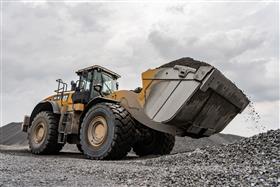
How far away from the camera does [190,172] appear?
5.04m

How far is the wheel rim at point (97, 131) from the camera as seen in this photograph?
8.16 metres

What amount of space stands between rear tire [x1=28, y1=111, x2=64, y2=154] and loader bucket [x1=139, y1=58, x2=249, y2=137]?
3187 mm

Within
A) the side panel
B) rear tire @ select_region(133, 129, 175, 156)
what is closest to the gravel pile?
rear tire @ select_region(133, 129, 175, 156)

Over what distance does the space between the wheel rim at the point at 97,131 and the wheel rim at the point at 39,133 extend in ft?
8.00

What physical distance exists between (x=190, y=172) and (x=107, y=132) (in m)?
3.24

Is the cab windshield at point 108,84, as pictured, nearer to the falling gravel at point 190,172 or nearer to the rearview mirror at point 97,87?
the rearview mirror at point 97,87

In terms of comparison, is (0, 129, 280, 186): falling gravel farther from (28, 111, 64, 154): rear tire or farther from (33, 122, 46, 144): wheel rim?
(33, 122, 46, 144): wheel rim

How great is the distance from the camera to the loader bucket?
296 inches

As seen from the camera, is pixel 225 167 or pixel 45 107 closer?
pixel 225 167

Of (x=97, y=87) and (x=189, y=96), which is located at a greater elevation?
(x=97, y=87)

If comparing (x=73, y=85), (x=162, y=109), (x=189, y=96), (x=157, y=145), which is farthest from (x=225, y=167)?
(x=73, y=85)

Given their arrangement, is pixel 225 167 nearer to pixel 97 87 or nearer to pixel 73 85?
pixel 97 87

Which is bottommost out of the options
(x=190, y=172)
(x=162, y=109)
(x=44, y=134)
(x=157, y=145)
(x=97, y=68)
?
(x=190, y=172)

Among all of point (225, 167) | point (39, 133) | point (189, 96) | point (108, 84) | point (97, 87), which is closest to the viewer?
point (225, 167)
